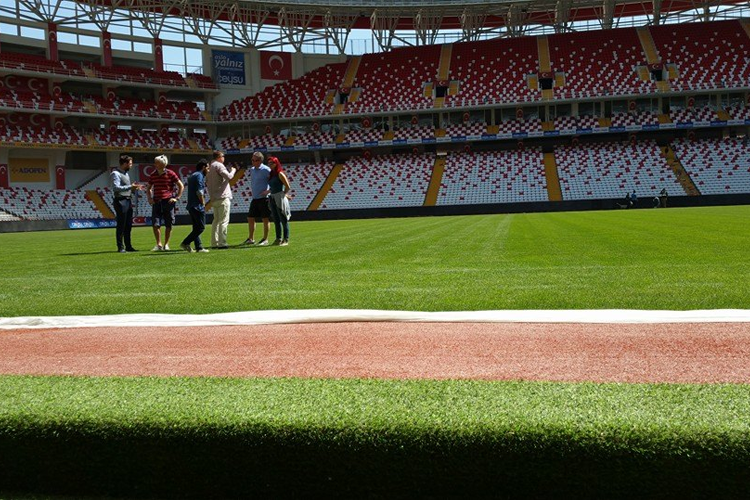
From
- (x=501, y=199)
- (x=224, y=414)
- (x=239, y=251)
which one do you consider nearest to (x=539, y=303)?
(x=224, y=414)

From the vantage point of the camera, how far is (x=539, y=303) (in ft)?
21.8

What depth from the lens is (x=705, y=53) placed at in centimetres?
5244

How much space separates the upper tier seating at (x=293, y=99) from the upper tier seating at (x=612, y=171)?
64.1ft

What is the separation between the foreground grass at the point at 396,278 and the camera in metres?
6.87

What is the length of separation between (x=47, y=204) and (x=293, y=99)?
21.0m

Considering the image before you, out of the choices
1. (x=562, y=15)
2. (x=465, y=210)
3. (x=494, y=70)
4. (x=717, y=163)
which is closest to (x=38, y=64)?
(x=465, y=210)

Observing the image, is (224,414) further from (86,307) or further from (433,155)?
(433,155)

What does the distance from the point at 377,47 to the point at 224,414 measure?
61089mm

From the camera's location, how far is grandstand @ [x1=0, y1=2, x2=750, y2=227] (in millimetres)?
47281

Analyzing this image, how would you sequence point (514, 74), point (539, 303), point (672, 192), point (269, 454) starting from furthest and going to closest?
point (514, 74), point (672, 192), point (539, 303), point (269, 454)

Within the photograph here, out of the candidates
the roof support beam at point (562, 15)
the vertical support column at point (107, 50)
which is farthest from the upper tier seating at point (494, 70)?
the vertical support column at point (107, 50)

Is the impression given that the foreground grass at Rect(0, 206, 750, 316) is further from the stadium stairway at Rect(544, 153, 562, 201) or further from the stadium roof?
the stadium roof

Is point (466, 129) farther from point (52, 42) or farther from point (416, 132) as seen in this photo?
point (52, 42)

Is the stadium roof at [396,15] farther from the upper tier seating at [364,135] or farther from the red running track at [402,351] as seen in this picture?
the red running track at [402,351]
